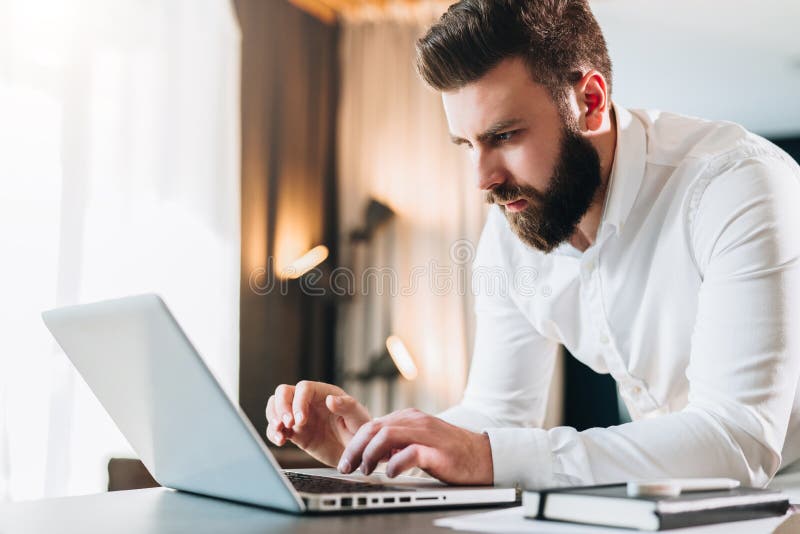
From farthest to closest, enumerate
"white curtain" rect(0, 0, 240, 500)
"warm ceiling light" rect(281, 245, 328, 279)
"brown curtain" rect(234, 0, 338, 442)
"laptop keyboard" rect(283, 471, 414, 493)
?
"warm ceiling light" rect(281, 245, 328, 279), "brown curtain" rect(234, 0, 338, 442), "white curtain" rect(0, 0, 240, 500), "laptop keyboard" rect(283, 471, 414, 493)

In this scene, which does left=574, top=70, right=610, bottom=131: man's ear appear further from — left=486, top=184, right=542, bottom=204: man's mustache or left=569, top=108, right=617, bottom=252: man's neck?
left=486, top=184, right=542, bottom=204: man's mustache

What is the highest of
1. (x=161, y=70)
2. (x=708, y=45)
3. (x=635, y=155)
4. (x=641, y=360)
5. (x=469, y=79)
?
(x=708, y=45)

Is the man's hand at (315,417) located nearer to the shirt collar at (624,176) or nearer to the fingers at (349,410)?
the fingers at (349,410)

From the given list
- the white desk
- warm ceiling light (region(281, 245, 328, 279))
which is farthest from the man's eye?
warm ceiling light (region(281, 245, 328, 279))

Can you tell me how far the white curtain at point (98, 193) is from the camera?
2.33 meters

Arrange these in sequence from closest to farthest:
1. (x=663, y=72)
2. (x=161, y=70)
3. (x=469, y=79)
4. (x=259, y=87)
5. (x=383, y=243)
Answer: (x=469, y=79), (x=161, y=70), (x=259, y=87), (x=383, y=243), (x=663, y=72)

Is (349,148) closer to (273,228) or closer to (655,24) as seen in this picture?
(273,228)

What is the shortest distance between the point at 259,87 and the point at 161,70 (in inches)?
30.7

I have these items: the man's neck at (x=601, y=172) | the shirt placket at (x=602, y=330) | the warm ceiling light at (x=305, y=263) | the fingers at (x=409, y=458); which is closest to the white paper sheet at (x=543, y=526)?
the fingers at (x=409, y=458)

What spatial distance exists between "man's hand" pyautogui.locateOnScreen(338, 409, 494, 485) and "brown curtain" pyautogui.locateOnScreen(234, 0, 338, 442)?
2.74m

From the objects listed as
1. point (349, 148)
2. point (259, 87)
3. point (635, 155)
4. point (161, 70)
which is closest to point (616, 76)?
point (349, 148)

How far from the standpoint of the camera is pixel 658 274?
1.30 m

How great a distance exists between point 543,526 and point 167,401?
37 cm

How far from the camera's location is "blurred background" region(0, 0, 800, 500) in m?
2.41
